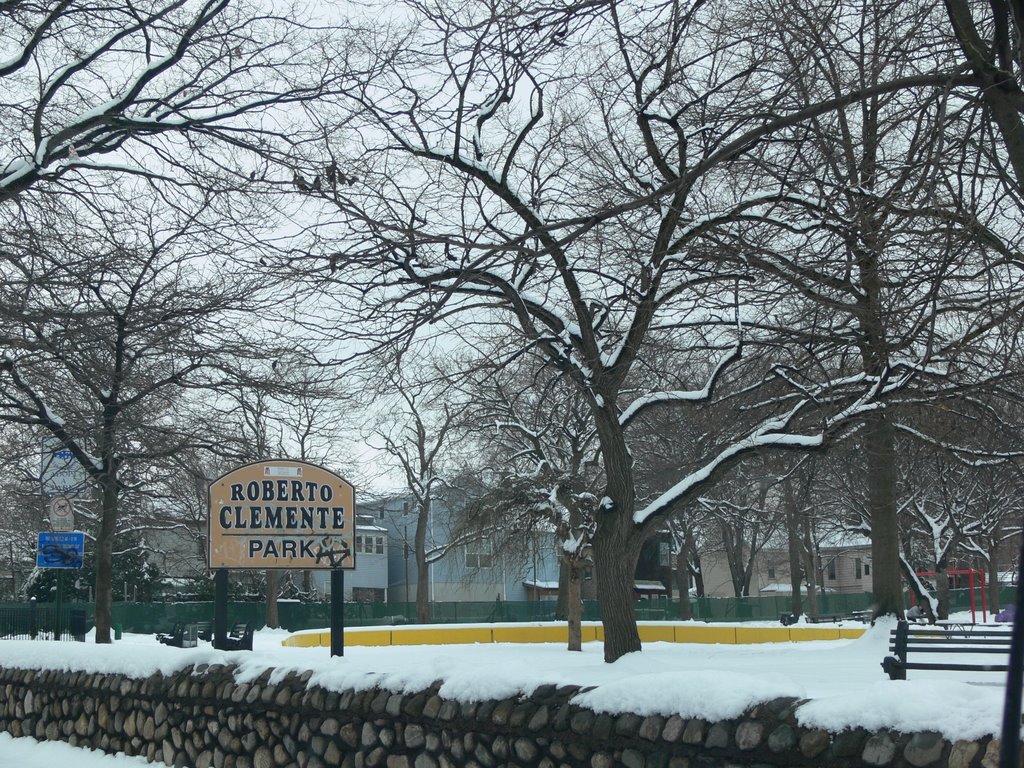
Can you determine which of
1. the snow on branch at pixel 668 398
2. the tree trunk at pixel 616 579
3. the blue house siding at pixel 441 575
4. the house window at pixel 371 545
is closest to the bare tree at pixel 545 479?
the snow on branch at pixel 668 398

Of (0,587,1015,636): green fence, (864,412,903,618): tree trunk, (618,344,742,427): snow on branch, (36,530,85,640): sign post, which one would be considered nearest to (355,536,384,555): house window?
(0,587,1015,636): green fence

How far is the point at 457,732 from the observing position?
24.0 feet

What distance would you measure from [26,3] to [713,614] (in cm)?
4649

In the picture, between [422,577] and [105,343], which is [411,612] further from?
[105,343]

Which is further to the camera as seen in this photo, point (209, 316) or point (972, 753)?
point (209, 316)

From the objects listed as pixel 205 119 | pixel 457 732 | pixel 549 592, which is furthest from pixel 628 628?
pixel 549 592

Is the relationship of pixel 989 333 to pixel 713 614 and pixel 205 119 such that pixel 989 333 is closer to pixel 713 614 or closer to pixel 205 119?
pixel 205 119

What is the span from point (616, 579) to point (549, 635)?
29.6m

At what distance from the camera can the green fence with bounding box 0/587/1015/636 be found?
44969 mm

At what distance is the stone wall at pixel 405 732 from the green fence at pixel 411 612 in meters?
33.8

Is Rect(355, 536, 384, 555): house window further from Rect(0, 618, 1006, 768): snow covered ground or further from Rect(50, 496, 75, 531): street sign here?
Rect(0, 618, 1006, 768): snow covered ground

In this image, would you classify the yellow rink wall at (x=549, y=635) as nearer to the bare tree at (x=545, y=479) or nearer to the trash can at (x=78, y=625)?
the bare tree at (x=545, y=479)

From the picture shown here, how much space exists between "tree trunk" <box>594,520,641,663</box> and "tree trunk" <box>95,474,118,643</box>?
A: 11.5 m

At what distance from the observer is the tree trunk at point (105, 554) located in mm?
21766
